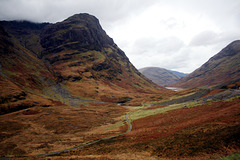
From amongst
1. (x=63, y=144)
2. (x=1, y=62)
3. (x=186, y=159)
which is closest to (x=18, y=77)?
(x=1, y=62)

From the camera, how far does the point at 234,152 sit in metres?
15.1

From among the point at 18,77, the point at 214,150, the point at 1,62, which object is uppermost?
the point at 1,62

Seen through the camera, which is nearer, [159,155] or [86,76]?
[159,155]

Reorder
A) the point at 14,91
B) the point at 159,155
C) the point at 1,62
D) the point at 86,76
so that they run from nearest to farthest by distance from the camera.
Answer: the point at 159,155
the point at 14,91
the point at 1,62
the point at 86,76

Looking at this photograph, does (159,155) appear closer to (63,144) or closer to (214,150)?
(214,150)

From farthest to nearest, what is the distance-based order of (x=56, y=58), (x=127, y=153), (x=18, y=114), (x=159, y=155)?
1. (x=56, y=58)
2. (x=18, y=114)
3. (x=127, y=153)
4. (x=159, y=155)

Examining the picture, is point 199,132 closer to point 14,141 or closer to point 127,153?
point 127,153

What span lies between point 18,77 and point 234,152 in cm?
13357

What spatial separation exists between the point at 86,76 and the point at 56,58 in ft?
236

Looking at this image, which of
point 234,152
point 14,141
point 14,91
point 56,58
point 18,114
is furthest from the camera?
point 56,58

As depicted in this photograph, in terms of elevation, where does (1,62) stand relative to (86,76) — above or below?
above

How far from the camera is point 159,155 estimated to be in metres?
20.5

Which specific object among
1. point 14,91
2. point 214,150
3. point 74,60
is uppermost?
point 74,60

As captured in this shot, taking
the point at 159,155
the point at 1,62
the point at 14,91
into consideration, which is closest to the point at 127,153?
the point at 159,155
